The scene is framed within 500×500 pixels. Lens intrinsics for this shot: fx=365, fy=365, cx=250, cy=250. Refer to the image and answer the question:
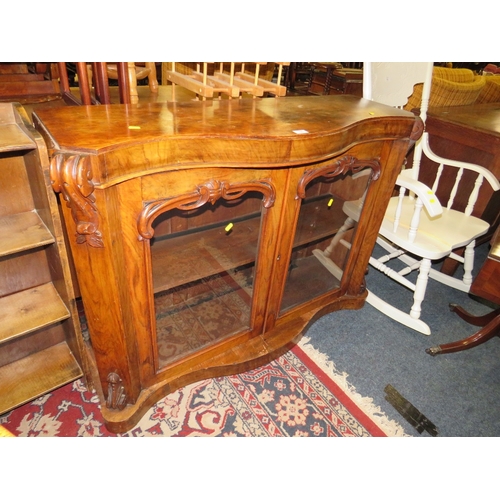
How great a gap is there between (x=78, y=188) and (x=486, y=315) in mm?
2189

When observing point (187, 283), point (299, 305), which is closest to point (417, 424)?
point (299, 305)

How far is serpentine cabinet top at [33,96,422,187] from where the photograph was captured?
0.89 m

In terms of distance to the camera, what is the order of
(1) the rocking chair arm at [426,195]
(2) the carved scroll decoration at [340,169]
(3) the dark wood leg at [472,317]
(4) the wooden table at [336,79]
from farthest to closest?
(4) the wooden table at [336,79] → (3) the dark wood leg at [472,317] → (1) the rocking chair arm at [426,195] → (2) the carved scroll decoration at [340,169]

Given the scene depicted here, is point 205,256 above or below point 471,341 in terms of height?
above

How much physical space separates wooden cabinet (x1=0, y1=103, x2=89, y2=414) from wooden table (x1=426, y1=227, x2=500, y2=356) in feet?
5.33

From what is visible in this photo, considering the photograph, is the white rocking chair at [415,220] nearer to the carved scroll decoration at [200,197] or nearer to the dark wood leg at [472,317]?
the dark wood leg at [472,317]

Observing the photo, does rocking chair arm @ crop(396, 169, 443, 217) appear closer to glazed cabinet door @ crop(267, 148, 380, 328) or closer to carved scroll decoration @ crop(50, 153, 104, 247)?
glazed cabinet door @ crop(267, 148, 380, 328)

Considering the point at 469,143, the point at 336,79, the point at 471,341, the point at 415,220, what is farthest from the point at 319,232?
the point at 336,79

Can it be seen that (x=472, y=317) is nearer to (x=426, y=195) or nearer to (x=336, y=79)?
(x=426, y=195)

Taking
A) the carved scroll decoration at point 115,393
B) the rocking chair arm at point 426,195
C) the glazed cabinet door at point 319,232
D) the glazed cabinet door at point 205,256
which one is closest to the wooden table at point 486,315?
the rocking chair arm at point 426,195

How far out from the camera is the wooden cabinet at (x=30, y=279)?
107cm

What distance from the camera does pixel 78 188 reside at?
0.85 meters

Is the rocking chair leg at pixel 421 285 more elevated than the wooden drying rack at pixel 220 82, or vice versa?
the wooden drying rack at pixel 220 82

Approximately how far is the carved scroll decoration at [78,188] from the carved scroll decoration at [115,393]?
22.4 inches
